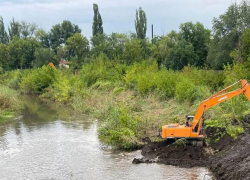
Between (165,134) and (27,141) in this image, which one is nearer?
(165,134)

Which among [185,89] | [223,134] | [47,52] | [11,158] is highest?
[47,52]

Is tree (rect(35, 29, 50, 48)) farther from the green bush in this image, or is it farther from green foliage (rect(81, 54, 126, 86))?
the green bush

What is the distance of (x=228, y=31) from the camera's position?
138 ft

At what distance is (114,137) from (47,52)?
4997 centimetres

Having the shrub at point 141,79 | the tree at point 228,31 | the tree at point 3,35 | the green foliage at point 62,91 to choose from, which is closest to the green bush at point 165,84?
the shrub at point 141,79

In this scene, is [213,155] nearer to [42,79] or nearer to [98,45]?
[42,79]

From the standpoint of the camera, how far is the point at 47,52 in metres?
63.8

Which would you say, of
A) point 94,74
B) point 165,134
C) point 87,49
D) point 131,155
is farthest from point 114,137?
point 87,49

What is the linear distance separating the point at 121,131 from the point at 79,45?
137 feet

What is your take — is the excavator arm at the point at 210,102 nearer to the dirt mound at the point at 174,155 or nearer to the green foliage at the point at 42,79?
the dirt mound at the point at 174,155

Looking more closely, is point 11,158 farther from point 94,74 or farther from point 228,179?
point 94,74

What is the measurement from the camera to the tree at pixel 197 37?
4953cm

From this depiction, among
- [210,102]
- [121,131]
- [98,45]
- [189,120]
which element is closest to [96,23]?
[98,45]

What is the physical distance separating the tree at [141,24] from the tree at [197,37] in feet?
31.2
